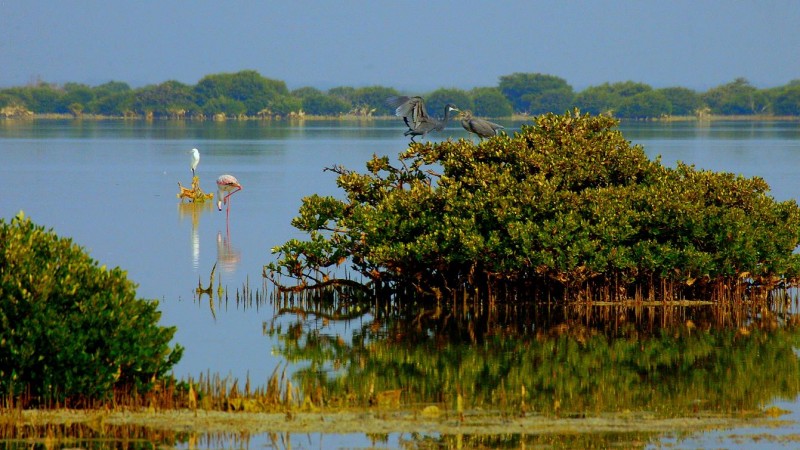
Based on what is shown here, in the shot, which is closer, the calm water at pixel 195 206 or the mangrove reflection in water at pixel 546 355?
the mangrove reflection in water at pixel 546 355

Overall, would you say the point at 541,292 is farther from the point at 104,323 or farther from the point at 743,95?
the point at 743,95

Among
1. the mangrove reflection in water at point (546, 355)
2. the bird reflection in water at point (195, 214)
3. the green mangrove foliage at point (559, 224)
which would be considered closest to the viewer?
the mangrove reflection in water at point (546, 355)

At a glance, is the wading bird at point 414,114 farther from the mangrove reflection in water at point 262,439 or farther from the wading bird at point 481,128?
the mangrove reflection in water at point 262,439

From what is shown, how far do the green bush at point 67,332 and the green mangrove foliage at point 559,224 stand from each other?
22.4ft

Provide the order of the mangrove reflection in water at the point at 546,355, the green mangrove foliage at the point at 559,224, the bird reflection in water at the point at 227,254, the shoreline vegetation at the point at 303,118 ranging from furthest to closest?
the shoreline vegetation at the point at 303,118
the bird reflection in water at the point at 227,254
the green mangrove foliage at the point at 559,224
the mangrove reflection in water at the point at 546,355

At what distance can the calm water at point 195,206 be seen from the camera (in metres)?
17.9

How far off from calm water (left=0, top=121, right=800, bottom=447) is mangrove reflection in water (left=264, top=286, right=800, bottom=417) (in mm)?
636

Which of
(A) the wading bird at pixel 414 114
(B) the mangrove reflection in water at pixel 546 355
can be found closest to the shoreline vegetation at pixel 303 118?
(A) the wading bird at pixel 414 114

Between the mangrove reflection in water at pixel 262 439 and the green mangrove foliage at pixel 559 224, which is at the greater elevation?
the green mangrove foliage at pixel 559 224

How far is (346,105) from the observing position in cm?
17450

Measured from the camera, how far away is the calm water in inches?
705

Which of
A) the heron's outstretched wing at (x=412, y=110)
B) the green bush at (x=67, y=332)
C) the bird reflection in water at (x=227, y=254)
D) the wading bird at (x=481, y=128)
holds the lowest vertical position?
the bird reflection in water at (x=227, y=254)

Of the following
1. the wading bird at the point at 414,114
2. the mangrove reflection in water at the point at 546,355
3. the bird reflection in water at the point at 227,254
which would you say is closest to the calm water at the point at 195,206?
the bird reflection in water at the point at 227,254

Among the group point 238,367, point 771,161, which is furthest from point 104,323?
point 771,161
